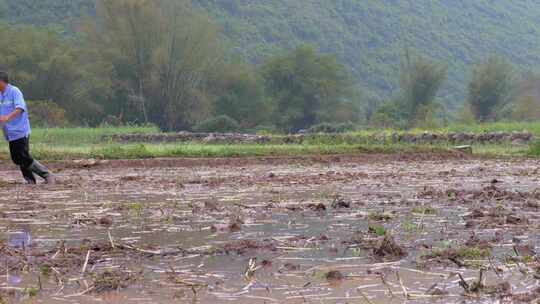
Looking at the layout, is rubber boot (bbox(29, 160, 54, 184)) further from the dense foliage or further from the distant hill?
the distant hill

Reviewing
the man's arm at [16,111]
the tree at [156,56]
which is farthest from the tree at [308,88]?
the man's arm at [16,111]

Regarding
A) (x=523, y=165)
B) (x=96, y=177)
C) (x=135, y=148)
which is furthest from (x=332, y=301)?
(x=135, y=148)

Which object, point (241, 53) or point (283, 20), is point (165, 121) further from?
point (283, 20)

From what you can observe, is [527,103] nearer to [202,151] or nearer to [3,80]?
[202,151]

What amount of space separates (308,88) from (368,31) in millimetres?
21079

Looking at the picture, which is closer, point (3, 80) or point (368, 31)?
point (3, 80)

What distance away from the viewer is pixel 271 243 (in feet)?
20.4

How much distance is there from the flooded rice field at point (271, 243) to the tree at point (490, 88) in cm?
5335

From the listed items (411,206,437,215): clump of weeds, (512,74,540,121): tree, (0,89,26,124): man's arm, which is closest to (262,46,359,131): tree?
(512,74,540,121): tree

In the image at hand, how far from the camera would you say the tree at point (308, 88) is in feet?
208

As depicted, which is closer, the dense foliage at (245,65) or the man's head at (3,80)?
the man's head at (3,80)

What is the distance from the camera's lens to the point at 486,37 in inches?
3546

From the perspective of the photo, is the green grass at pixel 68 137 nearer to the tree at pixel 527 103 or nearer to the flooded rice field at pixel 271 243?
the flooded rice field at pixel 271 243

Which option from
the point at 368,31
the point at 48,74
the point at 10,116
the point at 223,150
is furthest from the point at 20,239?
the point at 368,31
